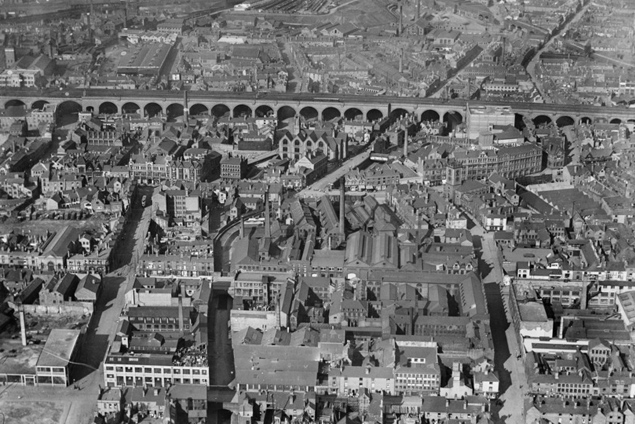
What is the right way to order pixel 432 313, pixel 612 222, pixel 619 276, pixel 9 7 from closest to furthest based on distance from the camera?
1. pixel 432 313
2. pixel 619 276
3. pixel 612 222
4. pixel 9 7

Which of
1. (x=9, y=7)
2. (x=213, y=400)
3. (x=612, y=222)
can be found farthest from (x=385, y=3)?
(x=213, y=400)

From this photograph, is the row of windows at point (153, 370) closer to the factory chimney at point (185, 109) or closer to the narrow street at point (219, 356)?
the narrow street at point (219, 356)

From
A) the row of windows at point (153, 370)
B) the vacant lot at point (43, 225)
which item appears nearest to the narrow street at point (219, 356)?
the row of windows at point (153, 370)

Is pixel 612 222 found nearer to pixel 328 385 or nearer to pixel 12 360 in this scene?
pixel 328 385

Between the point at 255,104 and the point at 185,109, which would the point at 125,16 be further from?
the point at 185,109

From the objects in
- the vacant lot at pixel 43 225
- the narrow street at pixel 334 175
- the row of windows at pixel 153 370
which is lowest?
the row of windows at pixel 153 370
